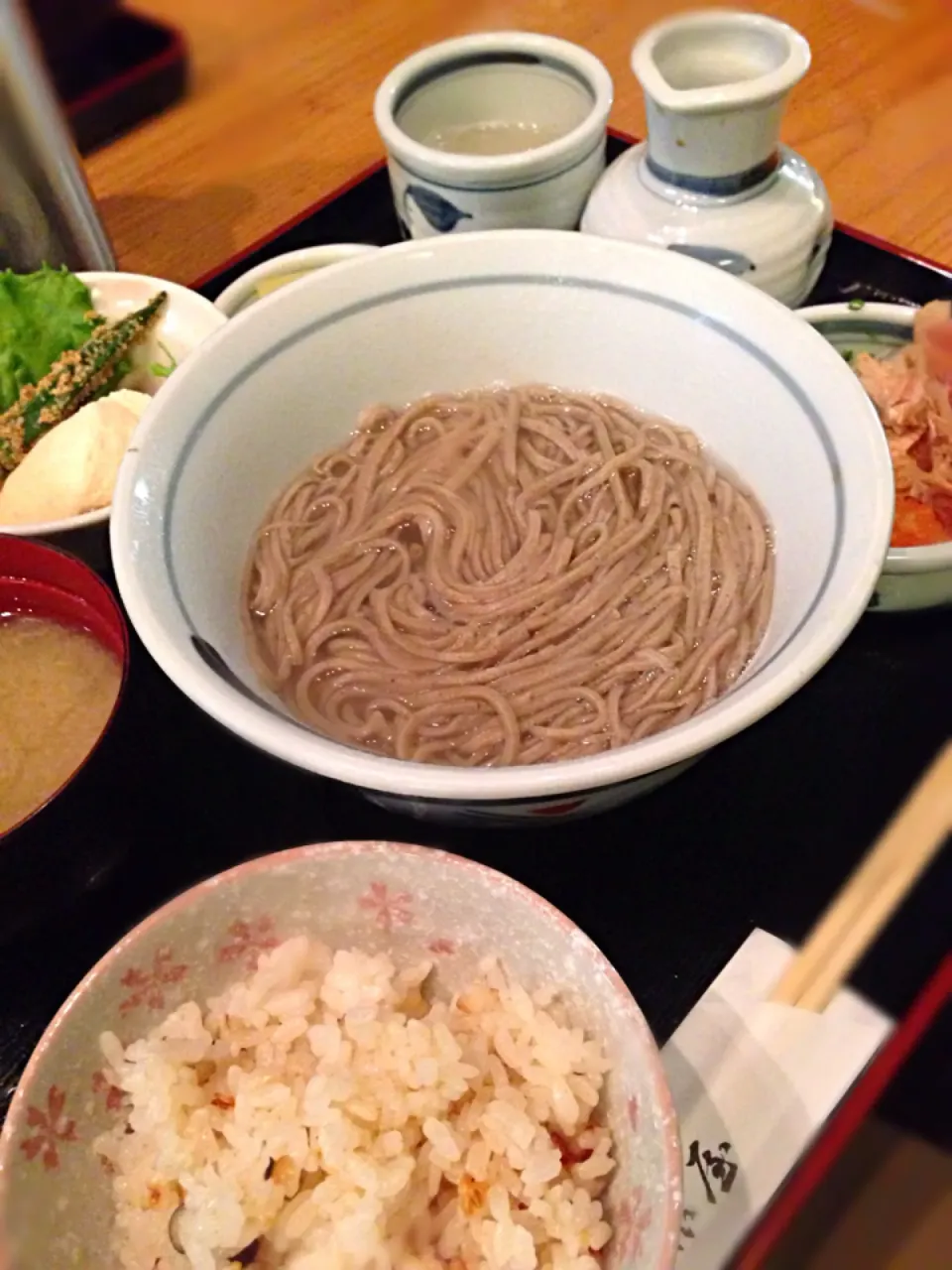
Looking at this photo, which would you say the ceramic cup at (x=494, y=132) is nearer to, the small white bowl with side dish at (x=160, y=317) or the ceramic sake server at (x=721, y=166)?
the ceramic sake server at (x=721, y=166)

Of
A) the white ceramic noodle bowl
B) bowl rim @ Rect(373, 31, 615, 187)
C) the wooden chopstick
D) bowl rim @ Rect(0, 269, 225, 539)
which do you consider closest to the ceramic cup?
bowl rim @ Rect(373, 31, 615, 187)

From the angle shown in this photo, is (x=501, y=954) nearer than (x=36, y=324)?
Yes

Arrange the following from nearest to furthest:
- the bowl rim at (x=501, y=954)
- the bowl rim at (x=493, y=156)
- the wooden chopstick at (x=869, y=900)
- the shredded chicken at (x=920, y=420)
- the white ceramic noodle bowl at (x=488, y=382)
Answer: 1. the bowl rim at (x=501, y=954)
2. the white ceramic noodle bowl at (x=488, y=382)
3. the wooden chopstick at (x=869, y=900)
4. the shredded chicken at (x=920, y=420)
5. the bowl rim at (x=493, y=156)

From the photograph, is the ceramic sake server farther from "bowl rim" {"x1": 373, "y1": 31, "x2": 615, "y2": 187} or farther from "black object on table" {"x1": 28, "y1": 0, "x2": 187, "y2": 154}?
"black object on table" {"x1": 28, "y1": 0, "x2": 187, "y2": 154}

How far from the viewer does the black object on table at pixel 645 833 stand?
3.51 feet

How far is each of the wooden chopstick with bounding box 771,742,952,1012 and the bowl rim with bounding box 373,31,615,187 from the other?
101 centimetres

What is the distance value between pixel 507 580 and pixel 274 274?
75cm

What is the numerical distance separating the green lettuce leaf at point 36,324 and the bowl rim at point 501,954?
1.06 metres

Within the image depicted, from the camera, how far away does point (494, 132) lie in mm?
1819

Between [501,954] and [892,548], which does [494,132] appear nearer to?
[892,548]

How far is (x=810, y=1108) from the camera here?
38.0 inches

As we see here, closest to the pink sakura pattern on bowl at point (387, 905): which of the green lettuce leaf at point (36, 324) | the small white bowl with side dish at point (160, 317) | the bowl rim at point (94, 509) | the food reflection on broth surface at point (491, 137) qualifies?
the bowl rim at point (94, 509)

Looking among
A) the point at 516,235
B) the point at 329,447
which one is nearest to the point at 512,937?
the point at 329,447

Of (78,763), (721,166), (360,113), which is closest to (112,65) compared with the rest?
(360,113)
